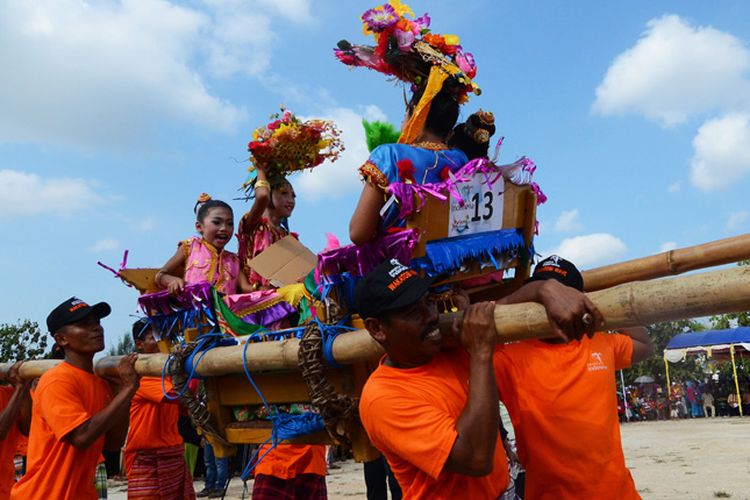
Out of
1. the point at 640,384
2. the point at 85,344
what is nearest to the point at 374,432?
the point at 85,344

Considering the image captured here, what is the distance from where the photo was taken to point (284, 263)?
4.21m

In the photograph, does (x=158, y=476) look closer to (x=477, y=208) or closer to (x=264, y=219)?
(x=264, y=219)

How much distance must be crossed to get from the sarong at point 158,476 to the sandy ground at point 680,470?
407 centimetres

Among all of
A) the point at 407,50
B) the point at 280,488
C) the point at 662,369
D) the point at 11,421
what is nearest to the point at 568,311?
the point at 407,50

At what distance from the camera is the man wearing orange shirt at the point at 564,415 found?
2.77 metres

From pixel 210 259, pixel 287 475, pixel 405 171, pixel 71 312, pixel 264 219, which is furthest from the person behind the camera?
pixel 210 259

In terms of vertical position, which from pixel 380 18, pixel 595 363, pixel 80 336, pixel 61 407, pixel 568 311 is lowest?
pixel 61 407

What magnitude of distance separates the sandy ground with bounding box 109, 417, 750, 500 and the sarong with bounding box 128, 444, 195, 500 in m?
4.07

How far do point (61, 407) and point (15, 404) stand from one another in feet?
4.65

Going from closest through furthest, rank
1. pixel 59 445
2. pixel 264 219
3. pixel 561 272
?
pixel 561 272 → pixel 59 445 → pixel 264 219

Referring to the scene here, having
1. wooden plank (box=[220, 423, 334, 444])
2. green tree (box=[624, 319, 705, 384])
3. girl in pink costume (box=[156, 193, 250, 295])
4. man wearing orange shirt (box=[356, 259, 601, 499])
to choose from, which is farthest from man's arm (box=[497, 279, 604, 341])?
green tree (box=[624, 319, 705, 384])

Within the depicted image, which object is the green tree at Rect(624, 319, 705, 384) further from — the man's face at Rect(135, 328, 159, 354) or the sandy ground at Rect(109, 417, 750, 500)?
the man's face at Rect(135, 328, 159, 354)

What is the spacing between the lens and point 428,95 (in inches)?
133

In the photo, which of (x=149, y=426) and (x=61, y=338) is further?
(x=149, y=426)
